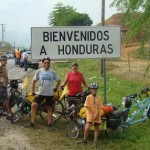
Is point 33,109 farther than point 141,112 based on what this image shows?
No

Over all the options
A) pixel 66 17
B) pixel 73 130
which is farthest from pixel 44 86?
pixel 66 17

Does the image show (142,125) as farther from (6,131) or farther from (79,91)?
(6,131)

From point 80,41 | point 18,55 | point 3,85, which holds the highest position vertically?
point 80,41

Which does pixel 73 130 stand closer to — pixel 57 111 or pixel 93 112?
pixel 93 112

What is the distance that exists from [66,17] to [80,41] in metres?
76.7

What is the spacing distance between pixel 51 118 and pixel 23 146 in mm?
1920

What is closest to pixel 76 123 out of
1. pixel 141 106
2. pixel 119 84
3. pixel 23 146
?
pixel 23 146

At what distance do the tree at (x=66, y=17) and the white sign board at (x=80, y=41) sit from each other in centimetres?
7245

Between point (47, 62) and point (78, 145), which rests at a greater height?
A: point (47, 62)

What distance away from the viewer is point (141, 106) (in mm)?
11398

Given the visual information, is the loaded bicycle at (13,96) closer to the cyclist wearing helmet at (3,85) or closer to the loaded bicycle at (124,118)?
the cyclist wearing helmet at (3,85)

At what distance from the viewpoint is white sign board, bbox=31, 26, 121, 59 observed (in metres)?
11.1

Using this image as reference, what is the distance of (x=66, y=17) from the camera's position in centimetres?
8712

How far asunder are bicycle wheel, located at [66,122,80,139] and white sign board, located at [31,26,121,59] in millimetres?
1961
